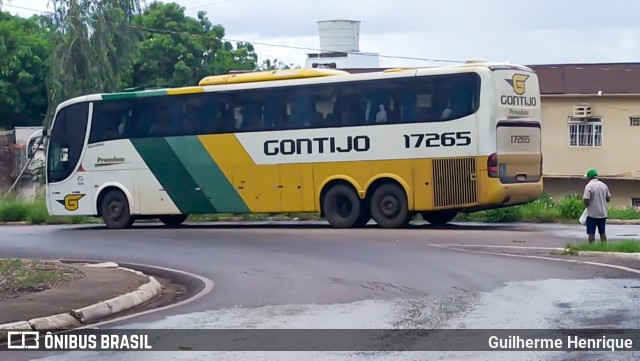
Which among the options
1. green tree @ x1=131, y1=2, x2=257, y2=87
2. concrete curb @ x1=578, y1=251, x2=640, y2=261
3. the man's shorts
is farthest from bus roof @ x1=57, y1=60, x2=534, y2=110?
green tree @ x1=131, y1=2, x2=257, y2=87

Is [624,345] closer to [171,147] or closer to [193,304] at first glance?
[193,304]

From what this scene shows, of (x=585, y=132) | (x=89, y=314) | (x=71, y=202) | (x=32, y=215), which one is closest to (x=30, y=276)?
(x=89, y=314)

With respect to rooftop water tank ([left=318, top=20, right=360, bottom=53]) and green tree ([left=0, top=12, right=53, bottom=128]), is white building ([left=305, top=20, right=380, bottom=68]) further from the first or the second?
green tree ([left=0, top=12, right=53, bottom=128])

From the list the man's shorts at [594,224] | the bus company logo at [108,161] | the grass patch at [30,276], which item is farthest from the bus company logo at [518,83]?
the grass patch at [30,276]

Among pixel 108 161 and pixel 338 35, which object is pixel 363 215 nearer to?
pixel 108 161

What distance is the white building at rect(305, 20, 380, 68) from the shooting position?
5766 cm

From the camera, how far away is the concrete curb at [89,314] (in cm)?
1200

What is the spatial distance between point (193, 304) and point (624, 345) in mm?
5833

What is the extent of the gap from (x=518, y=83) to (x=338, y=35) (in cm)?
3516

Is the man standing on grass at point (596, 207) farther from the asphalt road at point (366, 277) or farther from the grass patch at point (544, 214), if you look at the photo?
the grass patch at point (544, 214)

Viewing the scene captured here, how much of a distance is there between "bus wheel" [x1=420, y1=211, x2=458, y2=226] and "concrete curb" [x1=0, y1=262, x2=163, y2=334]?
38.4 feet

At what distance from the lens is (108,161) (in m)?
28.8

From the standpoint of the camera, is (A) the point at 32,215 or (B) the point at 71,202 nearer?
(B) the point at 71,202

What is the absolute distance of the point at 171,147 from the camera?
→ 2778 centimetres
